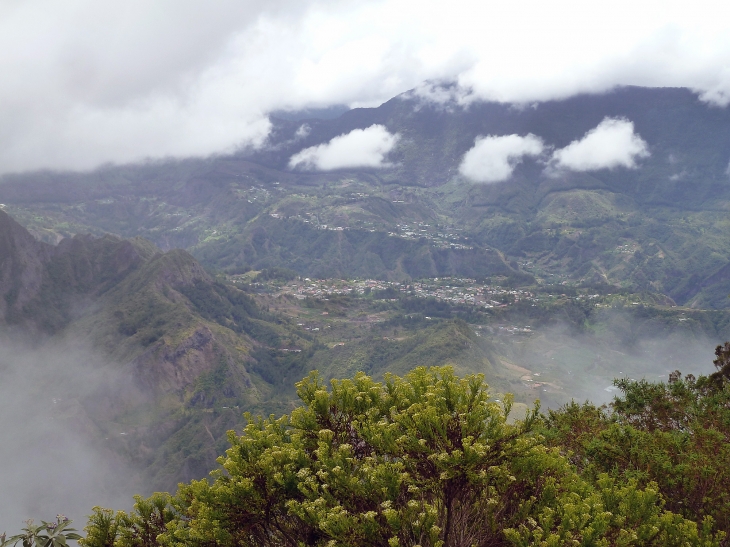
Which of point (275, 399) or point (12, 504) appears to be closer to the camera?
point (12, 504)

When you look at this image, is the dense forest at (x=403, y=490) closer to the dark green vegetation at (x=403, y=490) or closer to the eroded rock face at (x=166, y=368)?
the dark green vegetation at (x=403, y=490)

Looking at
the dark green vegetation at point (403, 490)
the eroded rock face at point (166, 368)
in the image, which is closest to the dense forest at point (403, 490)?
the dark green vegetation at point (403, 490)

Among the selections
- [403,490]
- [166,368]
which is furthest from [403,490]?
[166,368]

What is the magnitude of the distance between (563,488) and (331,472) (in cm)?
826

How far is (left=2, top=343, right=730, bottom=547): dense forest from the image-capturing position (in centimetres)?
1650

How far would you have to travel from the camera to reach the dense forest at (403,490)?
54.1 ft

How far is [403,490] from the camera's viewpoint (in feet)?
59.7

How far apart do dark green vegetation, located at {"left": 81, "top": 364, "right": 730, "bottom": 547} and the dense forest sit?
0.05 metres

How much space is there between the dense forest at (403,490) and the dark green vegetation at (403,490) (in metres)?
0.05

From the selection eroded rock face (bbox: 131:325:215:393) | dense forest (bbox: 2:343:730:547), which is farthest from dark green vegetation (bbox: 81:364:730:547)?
eroded rock face (bbox: 131:325:215:393)

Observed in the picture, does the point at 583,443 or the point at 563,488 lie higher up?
the point at 563,488

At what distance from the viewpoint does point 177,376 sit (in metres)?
192

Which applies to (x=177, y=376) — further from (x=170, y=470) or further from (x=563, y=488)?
(x=563, y=488)

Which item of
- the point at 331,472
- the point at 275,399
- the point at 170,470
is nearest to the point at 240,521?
the point at 331,472
